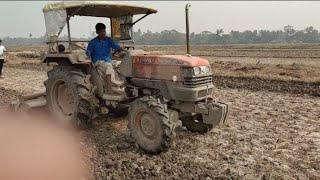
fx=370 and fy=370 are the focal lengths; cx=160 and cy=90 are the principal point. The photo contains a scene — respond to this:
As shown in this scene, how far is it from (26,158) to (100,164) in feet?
3.79

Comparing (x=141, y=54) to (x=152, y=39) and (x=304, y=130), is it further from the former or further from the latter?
(x=152, y=39)

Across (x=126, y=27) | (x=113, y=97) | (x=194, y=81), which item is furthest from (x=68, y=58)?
(x=194, y=81)

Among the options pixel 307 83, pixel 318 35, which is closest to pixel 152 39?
pixel 318 35

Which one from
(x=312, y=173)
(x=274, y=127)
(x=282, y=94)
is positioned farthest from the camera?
(x=282, y=94)

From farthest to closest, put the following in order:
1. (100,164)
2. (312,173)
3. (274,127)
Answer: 1. (274,127)
2. (100,164)
3. (312,173)

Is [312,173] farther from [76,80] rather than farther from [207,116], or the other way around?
[76,80]

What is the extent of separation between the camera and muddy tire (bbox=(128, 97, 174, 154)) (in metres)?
5.27

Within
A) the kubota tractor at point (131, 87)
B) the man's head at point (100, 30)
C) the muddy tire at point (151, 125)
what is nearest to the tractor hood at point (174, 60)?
the kubota tractor at point (131, 87)

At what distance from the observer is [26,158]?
17.9 ft

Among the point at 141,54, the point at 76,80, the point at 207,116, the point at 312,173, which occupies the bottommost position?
the point at 312,173

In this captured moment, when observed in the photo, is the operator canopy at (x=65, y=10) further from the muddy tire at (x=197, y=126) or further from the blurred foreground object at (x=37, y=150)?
the muddy tire at (x=197, y=126)

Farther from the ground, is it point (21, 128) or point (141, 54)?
point (141, 54)

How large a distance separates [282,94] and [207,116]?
5.84 m

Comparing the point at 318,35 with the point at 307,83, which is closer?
the point at 307,83
